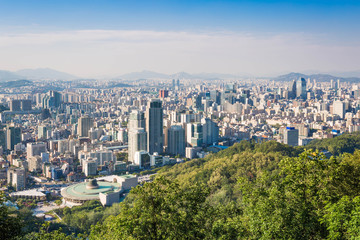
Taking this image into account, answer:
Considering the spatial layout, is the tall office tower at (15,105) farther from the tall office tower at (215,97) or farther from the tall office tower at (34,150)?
the tall office tower at (215,97)

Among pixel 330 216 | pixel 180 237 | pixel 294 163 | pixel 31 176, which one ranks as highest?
pixel 294 163

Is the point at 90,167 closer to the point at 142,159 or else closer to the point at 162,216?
the point at 142,159

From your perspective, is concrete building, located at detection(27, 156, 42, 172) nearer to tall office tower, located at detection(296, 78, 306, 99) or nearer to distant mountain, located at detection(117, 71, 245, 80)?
tall office tower, located at detection(296, 78, 306, 99)

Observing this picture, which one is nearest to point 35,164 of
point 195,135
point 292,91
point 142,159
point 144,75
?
point 142,159

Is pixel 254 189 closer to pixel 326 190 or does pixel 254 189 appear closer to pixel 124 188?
pixel 326 190

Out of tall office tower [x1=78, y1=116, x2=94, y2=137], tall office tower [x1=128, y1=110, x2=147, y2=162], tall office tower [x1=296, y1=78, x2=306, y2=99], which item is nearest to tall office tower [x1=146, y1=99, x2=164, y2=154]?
tall office tower [x1=128, y1=110, x2=147, y2=162]

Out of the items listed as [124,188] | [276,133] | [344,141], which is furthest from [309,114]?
[124,188]
